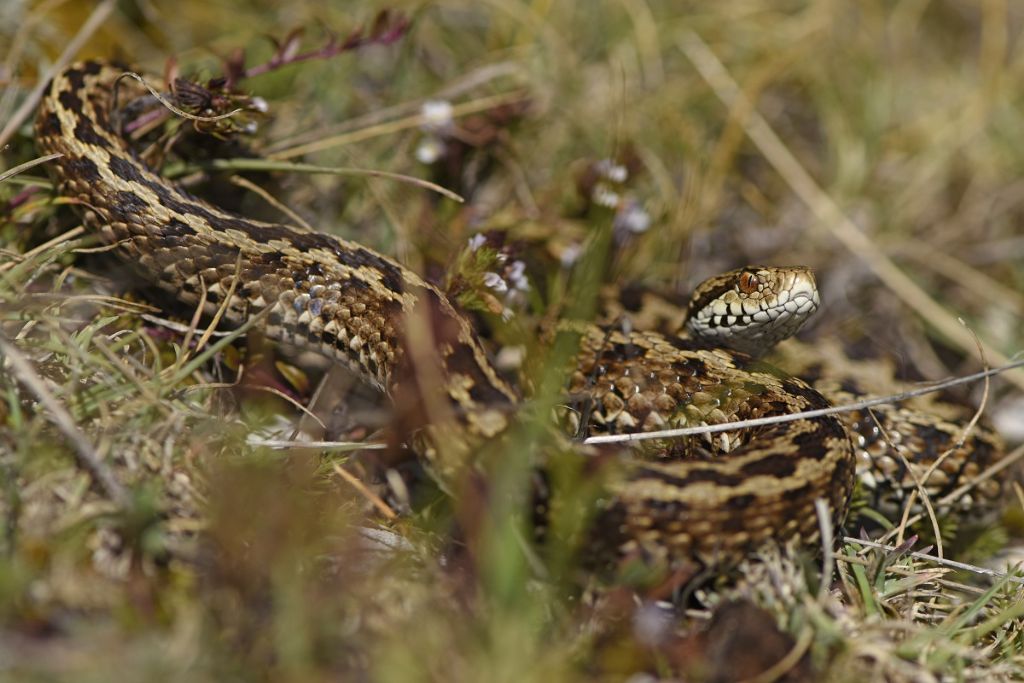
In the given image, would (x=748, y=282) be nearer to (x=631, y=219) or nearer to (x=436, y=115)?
(x=631, y=219)

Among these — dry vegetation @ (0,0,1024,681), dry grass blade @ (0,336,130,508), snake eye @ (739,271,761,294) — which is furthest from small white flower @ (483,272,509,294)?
dry grass blade @ (0,336,130,508)

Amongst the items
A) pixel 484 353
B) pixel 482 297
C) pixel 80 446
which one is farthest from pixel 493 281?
pixel 80 446

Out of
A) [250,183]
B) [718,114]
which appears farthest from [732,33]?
[250,183]

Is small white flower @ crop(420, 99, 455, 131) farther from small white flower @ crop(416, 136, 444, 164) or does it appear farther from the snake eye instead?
the snake eye

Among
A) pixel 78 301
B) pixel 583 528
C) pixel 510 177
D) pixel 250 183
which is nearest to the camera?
pixel 583 528

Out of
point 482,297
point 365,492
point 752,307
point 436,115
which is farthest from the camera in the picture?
point 436,115

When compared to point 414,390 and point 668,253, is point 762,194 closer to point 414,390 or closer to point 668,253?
point 668,253
